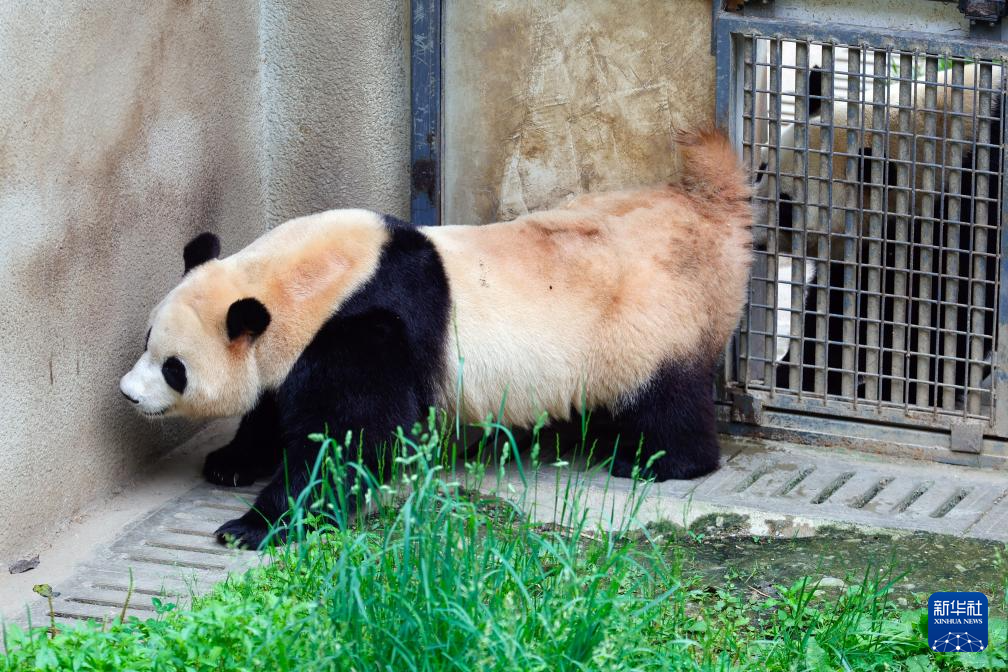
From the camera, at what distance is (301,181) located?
600 cm

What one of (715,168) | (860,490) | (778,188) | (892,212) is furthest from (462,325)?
(892,212)

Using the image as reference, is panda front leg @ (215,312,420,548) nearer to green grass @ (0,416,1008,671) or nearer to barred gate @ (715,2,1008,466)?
green grass @ (0,416,1008,671)

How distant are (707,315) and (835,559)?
1.12 meters

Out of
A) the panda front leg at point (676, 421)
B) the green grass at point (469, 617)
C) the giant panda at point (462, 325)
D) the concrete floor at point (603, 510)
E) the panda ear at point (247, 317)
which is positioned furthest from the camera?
the panda front leg at point (676, 421)

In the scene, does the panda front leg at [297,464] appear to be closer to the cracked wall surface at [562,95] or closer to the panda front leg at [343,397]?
the panda front leg at [343,397]

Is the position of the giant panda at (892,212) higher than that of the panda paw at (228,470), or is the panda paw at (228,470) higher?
the giant panda at (892,212)

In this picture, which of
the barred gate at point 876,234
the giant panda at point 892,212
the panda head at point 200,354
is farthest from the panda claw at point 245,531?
the giant panda at point 892,212

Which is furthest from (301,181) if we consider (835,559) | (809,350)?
(835,559)

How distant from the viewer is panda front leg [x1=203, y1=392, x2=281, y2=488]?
5.27 meters

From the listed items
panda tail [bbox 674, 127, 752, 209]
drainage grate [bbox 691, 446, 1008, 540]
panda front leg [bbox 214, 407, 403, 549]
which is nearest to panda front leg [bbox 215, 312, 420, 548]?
panda front leg [bbox 214, 407, 403, 549]

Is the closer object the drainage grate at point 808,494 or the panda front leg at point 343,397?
the panda front leg at point 343,397

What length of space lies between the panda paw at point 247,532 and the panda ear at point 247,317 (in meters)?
0.62

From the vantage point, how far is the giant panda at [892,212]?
5.29m

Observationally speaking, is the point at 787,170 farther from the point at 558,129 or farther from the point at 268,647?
the point at 268,647
